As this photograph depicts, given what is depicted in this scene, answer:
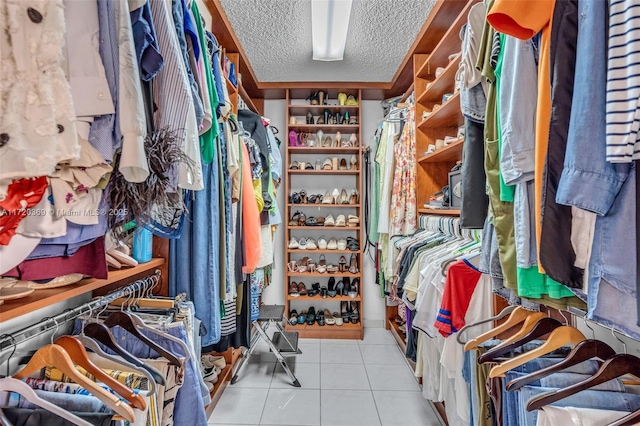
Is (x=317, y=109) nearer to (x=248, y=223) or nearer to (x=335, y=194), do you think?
(x=335, y=194)

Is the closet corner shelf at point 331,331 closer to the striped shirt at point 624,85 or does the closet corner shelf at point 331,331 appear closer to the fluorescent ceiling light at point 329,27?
the fluorescent ceiling light at point 329,27

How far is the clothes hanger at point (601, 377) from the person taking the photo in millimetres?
718

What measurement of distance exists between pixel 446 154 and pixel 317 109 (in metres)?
1.67

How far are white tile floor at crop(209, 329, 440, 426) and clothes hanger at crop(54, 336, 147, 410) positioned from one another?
3.88 feet

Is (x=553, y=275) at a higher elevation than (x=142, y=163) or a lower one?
lower

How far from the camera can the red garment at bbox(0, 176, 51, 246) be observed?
609 mm

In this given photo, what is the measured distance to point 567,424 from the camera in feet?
2.24

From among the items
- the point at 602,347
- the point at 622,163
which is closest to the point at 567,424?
the point at 602,347

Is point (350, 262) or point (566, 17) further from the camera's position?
point (350, 262)

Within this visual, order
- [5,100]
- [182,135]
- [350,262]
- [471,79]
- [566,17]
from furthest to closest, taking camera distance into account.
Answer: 1. [350,262]
2. [471,79]
3. [182,135]
4. [566,17]
5. [5,100]

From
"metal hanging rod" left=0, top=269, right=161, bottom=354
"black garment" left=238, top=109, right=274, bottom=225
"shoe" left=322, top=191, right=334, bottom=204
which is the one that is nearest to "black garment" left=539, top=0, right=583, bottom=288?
"metal hanging rod" left=0, top=269, right=161, bottom=354

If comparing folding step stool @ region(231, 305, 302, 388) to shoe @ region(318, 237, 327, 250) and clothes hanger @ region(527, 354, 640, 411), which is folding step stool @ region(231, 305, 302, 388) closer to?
shoe @ region(318, 237, 327, 250)

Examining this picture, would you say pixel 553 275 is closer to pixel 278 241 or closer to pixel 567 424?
pixel 567 424

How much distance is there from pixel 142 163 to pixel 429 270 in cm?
129
